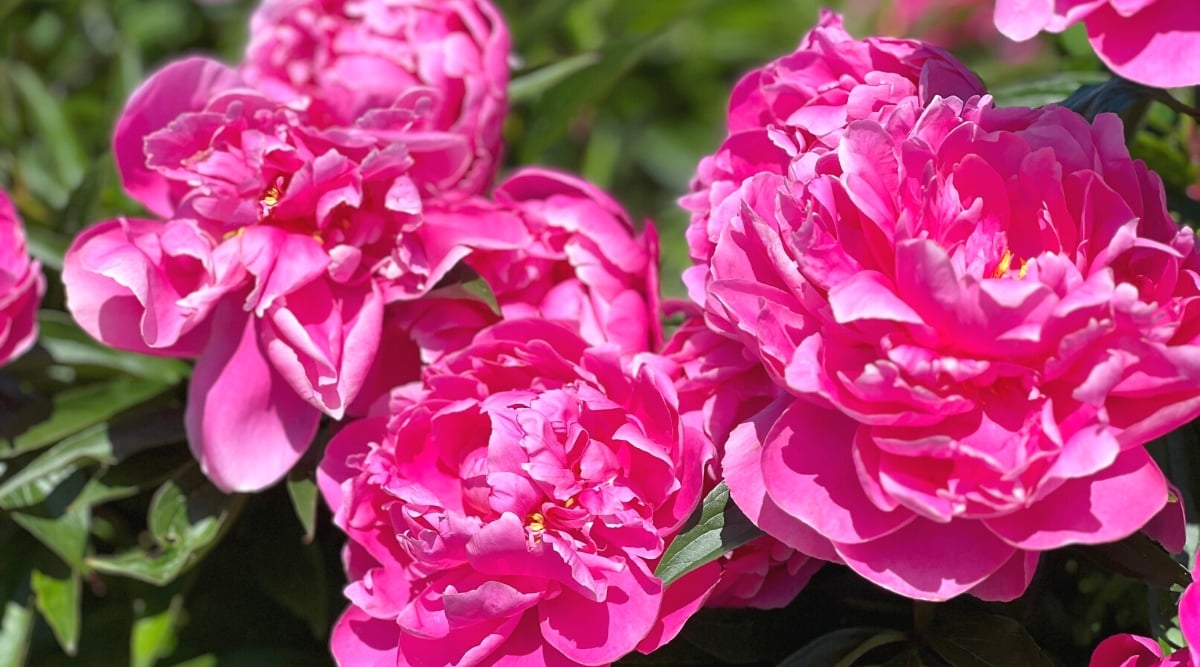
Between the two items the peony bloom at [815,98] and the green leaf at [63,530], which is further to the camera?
the green leaf at [63,530]

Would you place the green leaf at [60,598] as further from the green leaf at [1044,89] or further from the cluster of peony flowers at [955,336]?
the green leaf at [1044,89]

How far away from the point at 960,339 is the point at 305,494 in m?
0.40

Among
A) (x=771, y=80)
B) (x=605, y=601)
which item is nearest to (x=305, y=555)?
(x=605, y=601)

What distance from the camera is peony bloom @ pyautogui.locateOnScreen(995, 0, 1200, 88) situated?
1.67ft

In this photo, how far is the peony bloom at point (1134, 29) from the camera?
0.51 m

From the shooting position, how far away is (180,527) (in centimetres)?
75

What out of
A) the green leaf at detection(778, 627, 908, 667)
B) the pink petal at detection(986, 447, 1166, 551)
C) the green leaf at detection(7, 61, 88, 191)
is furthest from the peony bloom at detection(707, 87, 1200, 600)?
the green leaf at detection(7, 61, 88, 191)

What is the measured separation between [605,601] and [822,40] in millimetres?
300

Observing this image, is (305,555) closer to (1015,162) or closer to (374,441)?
(374,441)

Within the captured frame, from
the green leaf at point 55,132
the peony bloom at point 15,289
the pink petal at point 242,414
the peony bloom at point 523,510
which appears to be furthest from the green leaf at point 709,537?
the green leaf at point 55,132

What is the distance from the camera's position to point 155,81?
2.27 ft

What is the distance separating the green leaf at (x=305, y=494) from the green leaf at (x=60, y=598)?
19 centimetres

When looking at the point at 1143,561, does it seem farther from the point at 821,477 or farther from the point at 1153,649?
the point at 821,477

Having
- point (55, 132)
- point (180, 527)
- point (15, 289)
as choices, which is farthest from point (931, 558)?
point (55, 132)
